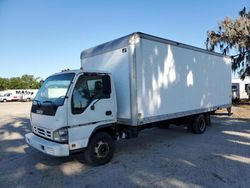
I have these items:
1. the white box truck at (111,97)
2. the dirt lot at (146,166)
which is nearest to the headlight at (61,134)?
the white box truck at (111,97)

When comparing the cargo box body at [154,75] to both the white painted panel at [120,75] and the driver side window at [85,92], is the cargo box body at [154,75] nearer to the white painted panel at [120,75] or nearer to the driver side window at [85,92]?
the white painted panel at [120,75]

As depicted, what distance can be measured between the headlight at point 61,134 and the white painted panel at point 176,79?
1960 millimetres

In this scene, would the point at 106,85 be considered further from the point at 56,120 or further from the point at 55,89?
the point at 56,120

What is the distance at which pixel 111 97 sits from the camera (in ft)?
A: 19.3

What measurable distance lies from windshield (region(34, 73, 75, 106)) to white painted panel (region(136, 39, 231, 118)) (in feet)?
5.87

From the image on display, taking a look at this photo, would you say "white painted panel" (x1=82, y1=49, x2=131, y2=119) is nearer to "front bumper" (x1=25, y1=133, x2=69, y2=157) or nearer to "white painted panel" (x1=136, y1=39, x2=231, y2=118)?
"white painted panel" (x1=136, y1=39, x2=231, y2=118)

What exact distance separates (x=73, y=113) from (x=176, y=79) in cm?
376

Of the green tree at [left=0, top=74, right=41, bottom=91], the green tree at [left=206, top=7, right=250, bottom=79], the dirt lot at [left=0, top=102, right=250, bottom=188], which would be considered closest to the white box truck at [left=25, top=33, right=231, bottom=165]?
the dirt lot at [left=0, top=102, right=250, bottom=188]

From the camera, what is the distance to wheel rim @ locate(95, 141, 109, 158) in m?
5.70

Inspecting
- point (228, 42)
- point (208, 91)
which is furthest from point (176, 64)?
point (228, 42)

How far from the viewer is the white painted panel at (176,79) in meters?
6.32

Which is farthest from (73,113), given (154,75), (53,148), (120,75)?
(154,75)

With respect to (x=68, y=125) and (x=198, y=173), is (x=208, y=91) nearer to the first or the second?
(x=198, y=173)

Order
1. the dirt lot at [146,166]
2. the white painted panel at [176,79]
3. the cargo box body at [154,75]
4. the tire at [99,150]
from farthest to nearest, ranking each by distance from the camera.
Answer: the white painted panel at [176,79]
the cargo box body at [154,75]
the tire at [99,150]
the dirt lot at [146,166]
